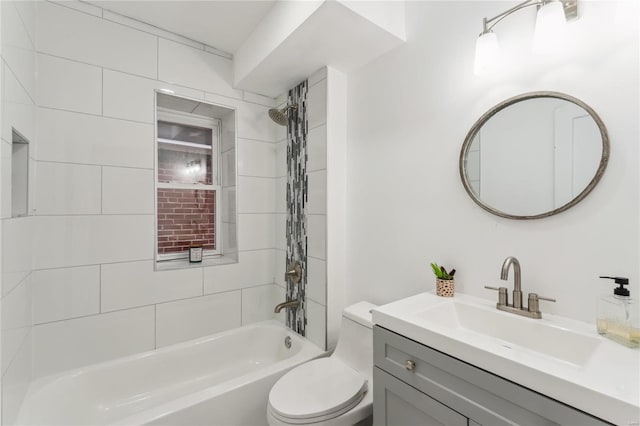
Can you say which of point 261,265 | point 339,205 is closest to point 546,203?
point 339,205

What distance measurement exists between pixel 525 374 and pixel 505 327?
0.42 m

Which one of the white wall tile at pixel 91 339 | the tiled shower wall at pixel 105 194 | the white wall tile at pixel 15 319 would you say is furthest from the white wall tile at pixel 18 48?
the white wall tile at pixel 91 339

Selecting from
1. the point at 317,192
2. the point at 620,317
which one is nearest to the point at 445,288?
the point at 620,317

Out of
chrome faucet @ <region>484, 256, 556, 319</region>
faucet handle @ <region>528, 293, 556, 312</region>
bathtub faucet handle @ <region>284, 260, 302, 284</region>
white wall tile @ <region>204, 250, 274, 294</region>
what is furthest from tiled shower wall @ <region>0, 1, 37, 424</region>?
faucet handle @ <region>528, 293, 556, 312</region>

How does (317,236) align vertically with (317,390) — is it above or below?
above

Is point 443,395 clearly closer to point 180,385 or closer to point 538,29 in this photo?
point 538,29

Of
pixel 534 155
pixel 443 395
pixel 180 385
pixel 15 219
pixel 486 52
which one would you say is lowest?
pixel 180 385

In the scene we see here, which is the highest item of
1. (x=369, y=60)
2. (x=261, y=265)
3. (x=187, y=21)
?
(x=187, y=21)

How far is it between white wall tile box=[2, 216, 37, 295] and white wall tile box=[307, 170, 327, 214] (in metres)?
1.49

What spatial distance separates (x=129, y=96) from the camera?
1.89m

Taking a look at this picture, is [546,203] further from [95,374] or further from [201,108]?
[95,374]

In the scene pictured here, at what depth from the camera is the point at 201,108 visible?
2.30 meters

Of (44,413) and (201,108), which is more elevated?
(201,108)

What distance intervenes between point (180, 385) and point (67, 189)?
56.3 inches
